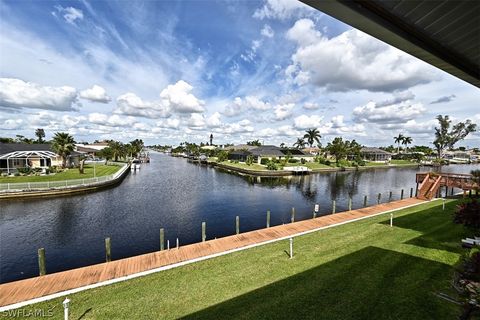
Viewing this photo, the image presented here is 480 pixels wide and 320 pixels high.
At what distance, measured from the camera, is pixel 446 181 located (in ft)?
90.3

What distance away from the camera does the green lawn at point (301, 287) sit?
6.77m

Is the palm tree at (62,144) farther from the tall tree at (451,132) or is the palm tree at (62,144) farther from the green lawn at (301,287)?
the tall tree at (451,132)

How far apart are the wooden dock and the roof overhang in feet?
33.5

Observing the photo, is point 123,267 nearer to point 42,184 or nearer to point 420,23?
point 420,23

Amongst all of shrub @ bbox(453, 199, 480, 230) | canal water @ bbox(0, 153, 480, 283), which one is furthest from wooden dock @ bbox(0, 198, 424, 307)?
shrub @ bbox(453, 199, 480, 230)

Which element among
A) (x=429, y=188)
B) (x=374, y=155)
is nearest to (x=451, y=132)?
(x=374, y=155)

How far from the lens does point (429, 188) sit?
80.9 ft

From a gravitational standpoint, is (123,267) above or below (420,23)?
below

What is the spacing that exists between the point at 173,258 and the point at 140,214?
14.4 meters

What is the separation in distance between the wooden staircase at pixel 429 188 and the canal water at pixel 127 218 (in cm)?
613

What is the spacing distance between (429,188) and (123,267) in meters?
28.1

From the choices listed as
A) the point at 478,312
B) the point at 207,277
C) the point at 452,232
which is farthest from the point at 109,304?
the point at 452,232

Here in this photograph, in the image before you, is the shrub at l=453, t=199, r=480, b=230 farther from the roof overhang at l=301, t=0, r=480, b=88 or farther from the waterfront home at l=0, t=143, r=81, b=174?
the waterfront home at l=0, t=143, r=81, b=174

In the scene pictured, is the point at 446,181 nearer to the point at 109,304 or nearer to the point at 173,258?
the point at 173,258
